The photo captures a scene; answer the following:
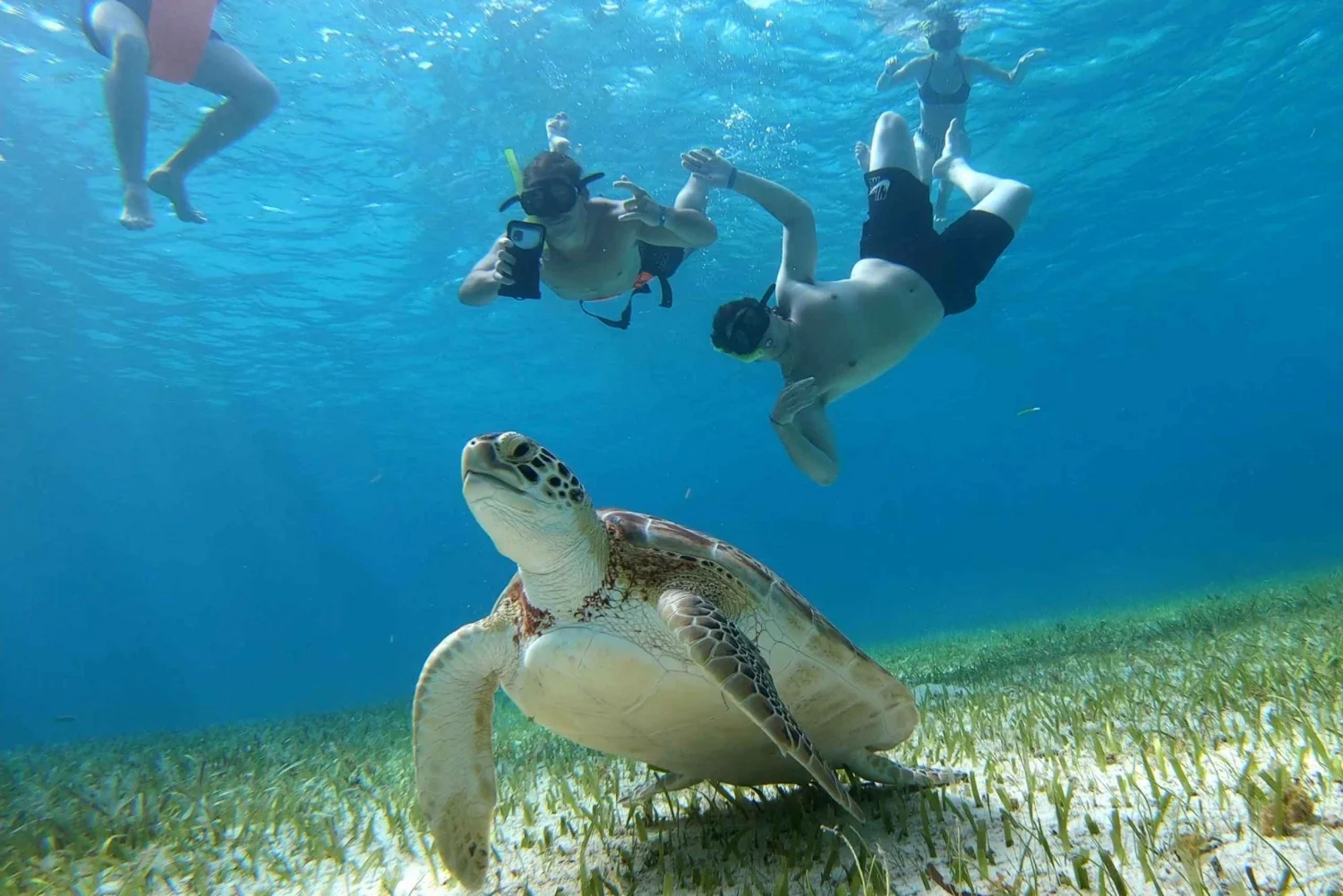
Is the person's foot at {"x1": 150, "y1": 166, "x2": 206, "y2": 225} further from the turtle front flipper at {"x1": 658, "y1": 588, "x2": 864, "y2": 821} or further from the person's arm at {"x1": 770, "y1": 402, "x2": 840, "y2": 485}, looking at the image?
the turtle front flipper at {"x1": 658, "y1": 588, "x2": 864, "y2": 821}

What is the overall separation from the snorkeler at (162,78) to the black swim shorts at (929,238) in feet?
18.9

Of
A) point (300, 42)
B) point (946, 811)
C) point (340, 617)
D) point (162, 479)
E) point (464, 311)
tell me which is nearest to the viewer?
point (946, 811)

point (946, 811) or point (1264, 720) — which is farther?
point (1264, 720)

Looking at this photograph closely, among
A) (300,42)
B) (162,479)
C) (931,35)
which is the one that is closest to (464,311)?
(300,42)

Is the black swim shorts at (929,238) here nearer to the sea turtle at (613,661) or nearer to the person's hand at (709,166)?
the person's hand at (709,166)

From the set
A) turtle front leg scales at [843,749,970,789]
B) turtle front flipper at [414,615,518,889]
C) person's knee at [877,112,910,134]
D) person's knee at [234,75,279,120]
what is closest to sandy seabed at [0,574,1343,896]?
turtle front leg scales at [843,749,970,789]

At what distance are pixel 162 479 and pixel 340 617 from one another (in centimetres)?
8100

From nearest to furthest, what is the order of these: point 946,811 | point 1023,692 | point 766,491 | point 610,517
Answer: point 946,811
point 610,517
point 1023,692
point 766,491

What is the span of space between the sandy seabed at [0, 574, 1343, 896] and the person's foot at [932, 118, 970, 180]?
5.99 m

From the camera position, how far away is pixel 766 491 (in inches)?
3162

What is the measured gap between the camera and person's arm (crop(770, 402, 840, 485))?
5.68 meters

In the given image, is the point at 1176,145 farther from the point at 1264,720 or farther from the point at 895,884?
the point at 895,884

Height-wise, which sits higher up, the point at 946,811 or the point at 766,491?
the point at 766,491

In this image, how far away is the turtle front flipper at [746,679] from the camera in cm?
176
